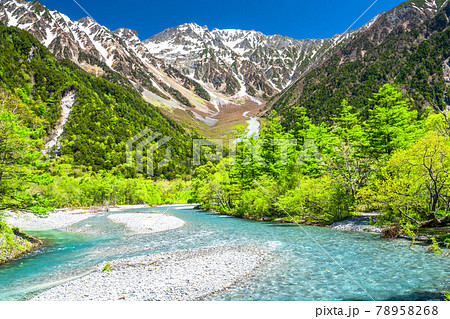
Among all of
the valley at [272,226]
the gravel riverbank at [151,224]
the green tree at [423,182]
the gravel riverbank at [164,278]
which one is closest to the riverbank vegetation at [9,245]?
the valley at [272,226]

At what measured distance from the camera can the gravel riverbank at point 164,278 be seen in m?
8.39

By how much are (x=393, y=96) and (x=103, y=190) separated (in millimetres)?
72680

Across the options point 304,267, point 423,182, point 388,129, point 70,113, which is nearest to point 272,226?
point 423,182

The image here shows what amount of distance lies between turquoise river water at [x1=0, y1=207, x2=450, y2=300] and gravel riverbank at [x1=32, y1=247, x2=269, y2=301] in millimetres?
780

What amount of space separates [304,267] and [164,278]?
5857mm

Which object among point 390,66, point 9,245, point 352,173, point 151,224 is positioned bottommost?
point 151,224

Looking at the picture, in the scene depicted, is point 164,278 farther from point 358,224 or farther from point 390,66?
point 390,66

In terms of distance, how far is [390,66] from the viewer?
413 feet

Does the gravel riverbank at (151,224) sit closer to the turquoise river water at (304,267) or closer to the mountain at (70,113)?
the turquoise river water at (304,267)

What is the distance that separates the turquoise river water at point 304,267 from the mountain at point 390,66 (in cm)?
8455

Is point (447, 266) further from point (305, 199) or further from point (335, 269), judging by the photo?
point (305, 199)

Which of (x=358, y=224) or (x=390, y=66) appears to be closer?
(x=358, y=224)

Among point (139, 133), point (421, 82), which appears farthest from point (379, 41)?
point (139, 133)
